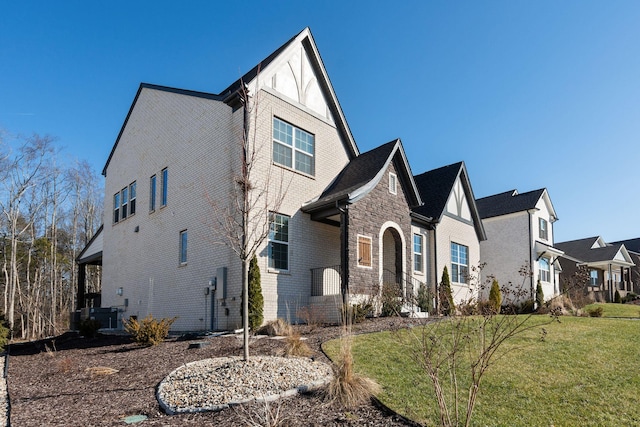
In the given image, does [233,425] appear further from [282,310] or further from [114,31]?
[114,31]

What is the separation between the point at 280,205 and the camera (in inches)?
512

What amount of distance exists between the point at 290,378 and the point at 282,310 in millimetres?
7281

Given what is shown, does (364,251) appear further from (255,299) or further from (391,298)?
(391,298)

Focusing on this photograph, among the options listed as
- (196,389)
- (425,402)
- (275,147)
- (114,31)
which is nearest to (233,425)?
(196,389)

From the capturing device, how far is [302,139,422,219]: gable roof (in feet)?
46.4

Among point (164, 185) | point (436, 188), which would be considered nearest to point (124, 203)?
point (164, 185)

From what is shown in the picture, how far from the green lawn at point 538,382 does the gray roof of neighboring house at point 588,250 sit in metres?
30.7

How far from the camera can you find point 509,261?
81.4ft

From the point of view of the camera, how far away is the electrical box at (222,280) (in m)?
13.1

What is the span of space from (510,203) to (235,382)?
2352cm

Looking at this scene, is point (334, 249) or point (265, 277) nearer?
point (265, 277)

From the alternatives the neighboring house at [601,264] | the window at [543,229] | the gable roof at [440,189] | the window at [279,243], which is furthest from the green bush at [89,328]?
the neighboring house at [601,264]

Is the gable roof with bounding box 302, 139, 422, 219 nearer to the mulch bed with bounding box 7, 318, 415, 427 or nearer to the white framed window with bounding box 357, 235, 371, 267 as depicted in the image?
the white framed window with bounding box 357, 235, 371, 267

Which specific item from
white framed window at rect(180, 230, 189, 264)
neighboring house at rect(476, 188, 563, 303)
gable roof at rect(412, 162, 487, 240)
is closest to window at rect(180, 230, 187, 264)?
white framed window at rect(180, 230, 189, 264)
